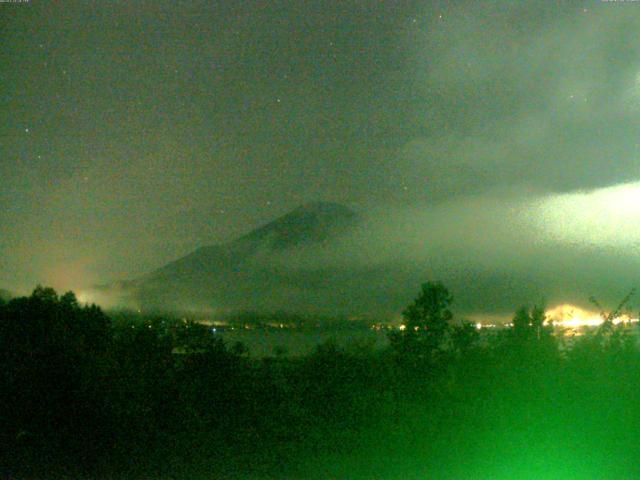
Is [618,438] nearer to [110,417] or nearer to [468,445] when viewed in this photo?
[468,445]

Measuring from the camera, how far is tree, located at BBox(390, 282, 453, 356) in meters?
16.3

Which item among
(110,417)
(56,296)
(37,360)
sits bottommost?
(110,417)

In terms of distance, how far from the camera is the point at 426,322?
1667 centimetres

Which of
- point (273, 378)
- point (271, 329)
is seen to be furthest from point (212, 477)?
point (271, 329)

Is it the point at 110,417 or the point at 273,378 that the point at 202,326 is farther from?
the point at 110,417

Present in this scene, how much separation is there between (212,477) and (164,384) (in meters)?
2.16

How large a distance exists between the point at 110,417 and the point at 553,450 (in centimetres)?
696

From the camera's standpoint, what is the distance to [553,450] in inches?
494

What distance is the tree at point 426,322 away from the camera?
16.3 meters

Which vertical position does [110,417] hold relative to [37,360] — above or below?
below

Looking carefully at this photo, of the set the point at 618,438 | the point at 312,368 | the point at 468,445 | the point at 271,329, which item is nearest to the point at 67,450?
the point at 312,368

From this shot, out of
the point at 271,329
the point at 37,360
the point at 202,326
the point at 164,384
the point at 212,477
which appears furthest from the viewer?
the point at 271,329

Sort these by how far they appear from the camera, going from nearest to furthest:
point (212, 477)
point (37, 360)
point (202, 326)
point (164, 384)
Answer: point (212, 477) < point (37, 360) < point (164, 384) < point (202, 326)

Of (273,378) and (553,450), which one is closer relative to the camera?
(553,450)
